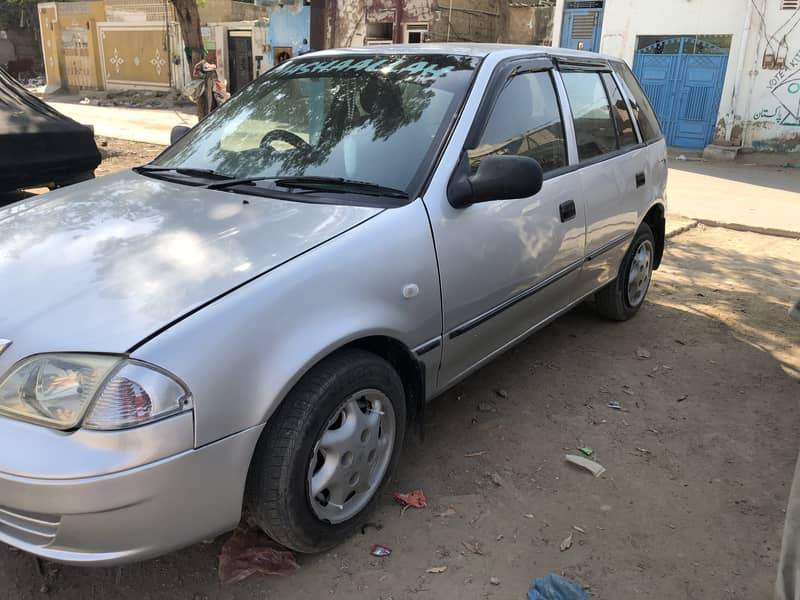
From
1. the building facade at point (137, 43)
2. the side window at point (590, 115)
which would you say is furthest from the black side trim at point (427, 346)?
the building facade at point (137, 43)

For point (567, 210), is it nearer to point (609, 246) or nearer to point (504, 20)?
point (609, 246)

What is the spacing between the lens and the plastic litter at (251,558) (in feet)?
7.78

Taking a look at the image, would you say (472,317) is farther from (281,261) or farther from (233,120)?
(233,120)

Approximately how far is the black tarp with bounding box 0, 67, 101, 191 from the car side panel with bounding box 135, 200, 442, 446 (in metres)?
4.35

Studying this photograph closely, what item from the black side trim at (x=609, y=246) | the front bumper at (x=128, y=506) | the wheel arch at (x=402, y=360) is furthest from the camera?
the black side trim at (x=609, y=246)

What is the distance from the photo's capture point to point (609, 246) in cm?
409

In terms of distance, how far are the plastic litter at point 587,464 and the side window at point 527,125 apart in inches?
57.0

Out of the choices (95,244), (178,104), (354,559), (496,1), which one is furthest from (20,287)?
(178,104)

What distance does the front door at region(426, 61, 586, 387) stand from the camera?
2766mm

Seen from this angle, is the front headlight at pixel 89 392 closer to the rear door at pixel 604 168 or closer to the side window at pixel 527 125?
the side window at pixel 527 125

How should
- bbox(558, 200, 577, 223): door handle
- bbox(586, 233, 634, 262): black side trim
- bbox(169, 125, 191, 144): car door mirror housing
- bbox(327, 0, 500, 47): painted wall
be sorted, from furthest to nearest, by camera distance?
bbox(327, 0, 500, 47): painted wall, bbox(586, 233, 634, 262): black side trim, bbox(169, 125, 191, 144): car door mirror housing, bbox(558, 200, 577, 223): door handle

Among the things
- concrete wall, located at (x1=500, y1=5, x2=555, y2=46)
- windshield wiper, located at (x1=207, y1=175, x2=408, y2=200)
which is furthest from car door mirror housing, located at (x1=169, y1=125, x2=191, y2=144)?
concrete wall, located at (x1=500, y1=5, x2=555, y2=46)

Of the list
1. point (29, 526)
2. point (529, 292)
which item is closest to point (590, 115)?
point (529, 292)

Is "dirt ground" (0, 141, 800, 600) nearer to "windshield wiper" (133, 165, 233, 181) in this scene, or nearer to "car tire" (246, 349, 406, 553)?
"car tire" (246, 349, 406, 553)
